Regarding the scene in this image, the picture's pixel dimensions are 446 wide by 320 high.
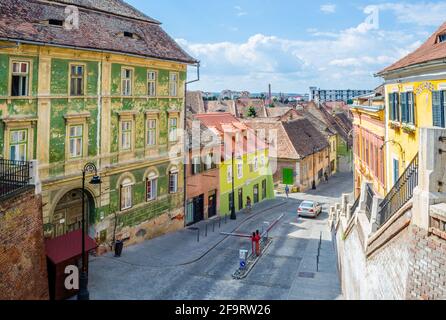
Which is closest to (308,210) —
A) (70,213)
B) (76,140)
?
(70,213)

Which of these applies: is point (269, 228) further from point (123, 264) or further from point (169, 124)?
point (123, 264)

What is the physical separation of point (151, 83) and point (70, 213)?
9.18 metres

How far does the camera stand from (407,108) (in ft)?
53.6

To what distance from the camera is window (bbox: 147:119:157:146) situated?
81.1 ft

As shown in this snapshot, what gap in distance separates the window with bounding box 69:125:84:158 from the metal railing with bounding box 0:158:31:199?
4.23 meters

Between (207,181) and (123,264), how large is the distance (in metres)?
12.7

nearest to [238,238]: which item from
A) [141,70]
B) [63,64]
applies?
[141,70]

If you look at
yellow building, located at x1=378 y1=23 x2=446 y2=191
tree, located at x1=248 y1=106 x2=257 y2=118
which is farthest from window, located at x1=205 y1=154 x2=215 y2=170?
tree, located at x1=248 y1=106 x2=257 y2=118

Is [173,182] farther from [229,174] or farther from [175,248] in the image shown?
[229,174]

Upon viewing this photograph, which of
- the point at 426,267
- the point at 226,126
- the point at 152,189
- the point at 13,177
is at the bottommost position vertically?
the point at 426,267

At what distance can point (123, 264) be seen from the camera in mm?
20234

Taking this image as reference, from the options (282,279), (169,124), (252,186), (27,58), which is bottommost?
(282,279)

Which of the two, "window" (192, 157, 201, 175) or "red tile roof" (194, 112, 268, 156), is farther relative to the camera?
"red tile roof" (194, 112, 268, 156)

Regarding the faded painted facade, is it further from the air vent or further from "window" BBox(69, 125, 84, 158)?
Result: the air vent
